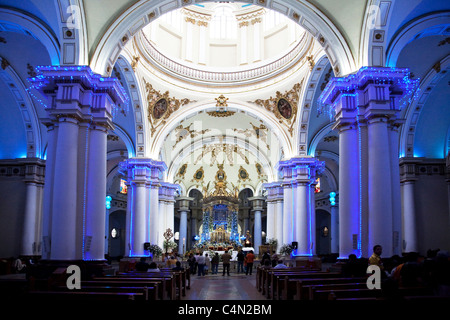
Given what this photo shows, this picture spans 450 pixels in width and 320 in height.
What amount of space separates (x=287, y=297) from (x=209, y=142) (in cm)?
2273

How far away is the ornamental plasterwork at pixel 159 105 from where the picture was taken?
21009 mm

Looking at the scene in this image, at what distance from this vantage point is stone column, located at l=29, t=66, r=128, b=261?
10.6 meters

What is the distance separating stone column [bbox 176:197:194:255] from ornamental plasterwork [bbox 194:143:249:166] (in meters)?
3.30

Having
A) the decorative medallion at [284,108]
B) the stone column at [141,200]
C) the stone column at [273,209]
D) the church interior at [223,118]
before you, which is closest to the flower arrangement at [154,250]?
the church interior at [223,118]

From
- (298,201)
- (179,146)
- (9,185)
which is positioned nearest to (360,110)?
(298,201)

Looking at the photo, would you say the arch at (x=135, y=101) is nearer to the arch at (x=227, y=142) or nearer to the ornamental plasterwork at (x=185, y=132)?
the ornamental plasterwork at (x=185, y=132)

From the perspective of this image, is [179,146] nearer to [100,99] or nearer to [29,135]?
[29,135]

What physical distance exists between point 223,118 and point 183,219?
35.3 ft

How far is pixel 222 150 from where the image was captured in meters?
34.5

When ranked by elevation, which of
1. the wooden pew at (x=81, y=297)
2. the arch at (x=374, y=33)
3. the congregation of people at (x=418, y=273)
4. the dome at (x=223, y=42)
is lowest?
the wooden pew at (x=81, y=297)

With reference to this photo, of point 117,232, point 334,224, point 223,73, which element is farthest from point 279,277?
Result: point 117,232

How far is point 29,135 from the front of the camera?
58.2 feet

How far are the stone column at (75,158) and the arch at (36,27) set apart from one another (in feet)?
3.83

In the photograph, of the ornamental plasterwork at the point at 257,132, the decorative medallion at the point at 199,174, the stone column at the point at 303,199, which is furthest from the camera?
the decorative medallion at the point at 199,174
